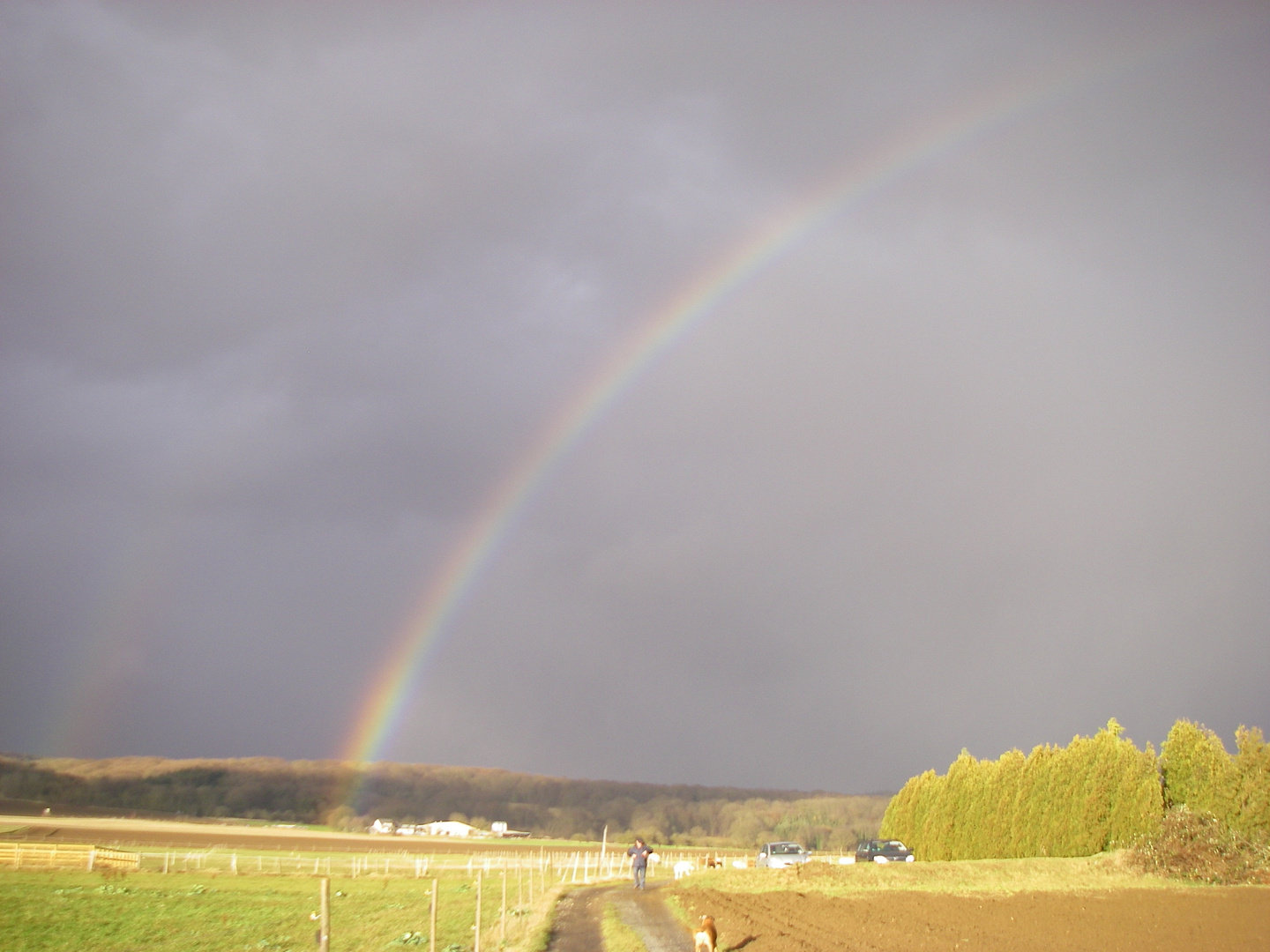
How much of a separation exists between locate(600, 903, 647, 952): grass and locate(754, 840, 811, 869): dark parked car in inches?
830

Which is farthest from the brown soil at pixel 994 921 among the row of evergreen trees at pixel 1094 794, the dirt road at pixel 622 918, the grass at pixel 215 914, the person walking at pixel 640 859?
the row of evergreen trees at pixel 1094 794

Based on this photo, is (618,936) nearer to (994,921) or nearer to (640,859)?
(994,921)

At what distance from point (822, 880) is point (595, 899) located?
9475mm

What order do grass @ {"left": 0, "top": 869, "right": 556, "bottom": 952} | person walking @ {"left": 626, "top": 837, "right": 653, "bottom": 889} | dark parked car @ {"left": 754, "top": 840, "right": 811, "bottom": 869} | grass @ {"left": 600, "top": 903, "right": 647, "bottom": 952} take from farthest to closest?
dark parked car @ {"left": 754, "top": 840, "right": 811, "bottom": 869}, person walking @ {"left": 626, "top": 837, "right": 653, "bottom": 889}, grass @ {"left": 0, "top": 869, "right": 556, "bottom": 952}, grass @ {"left": 600, "top": 903, "right": 647, "bottom": 952}

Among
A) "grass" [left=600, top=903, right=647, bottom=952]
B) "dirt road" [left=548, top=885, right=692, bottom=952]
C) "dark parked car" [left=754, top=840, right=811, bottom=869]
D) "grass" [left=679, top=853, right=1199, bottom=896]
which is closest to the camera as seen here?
"grass" [left=600, top=903, right=647, bottom=952]

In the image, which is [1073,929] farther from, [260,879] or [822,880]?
[260,879]

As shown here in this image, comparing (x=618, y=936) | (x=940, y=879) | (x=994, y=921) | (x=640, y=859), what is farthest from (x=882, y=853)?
(x=618, y=936)

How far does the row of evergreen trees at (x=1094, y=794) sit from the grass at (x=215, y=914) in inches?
1246

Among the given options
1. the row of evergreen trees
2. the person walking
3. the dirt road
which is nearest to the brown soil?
the dirt road

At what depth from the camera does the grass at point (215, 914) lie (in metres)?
28.3

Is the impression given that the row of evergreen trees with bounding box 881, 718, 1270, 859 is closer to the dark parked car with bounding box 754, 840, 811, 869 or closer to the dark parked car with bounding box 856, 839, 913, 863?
the dark parked car with bounding box 856, 839, 913, 863

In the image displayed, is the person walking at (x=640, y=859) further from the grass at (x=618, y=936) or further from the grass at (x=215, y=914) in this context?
the grass at (x=618, y=936)

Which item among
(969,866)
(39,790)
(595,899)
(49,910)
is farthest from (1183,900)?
(39,790)

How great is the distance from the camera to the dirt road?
22562 millimetres
